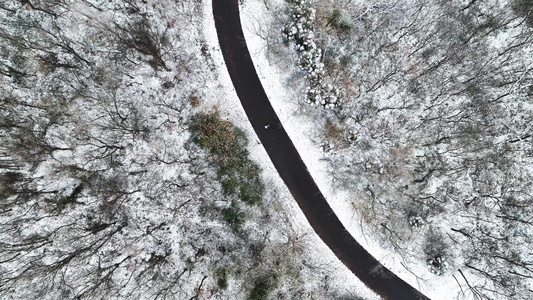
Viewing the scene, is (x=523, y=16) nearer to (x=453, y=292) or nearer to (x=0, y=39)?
(x=453, y=292)

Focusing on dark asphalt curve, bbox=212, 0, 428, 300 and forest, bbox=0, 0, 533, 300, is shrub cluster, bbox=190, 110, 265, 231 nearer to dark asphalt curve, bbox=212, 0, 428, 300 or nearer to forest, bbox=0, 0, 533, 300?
forest, bbox=0, 0, 533, 300

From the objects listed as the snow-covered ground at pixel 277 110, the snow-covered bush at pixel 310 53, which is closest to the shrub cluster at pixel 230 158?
the snow-covered ground at pixel 277 110

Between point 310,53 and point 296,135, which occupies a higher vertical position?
point 310,53

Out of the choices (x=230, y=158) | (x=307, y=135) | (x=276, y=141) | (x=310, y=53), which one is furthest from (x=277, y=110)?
(x=230, y=158)

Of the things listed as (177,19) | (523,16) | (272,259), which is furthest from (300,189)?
(523,16)

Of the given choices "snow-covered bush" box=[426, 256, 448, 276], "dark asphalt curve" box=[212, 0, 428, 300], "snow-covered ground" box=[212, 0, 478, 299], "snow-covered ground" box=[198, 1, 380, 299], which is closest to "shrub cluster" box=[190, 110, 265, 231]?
"snow-covered ground" box=[198, 1, 380, 299]

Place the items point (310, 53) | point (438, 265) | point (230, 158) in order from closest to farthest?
point (310, 53)
point (230, 158)
point (438, 265)

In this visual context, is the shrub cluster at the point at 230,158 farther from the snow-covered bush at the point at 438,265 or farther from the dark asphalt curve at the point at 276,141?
the snow-covered bush at the point at 438,265

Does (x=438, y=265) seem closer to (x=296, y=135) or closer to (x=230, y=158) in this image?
(x=296, y=135)
